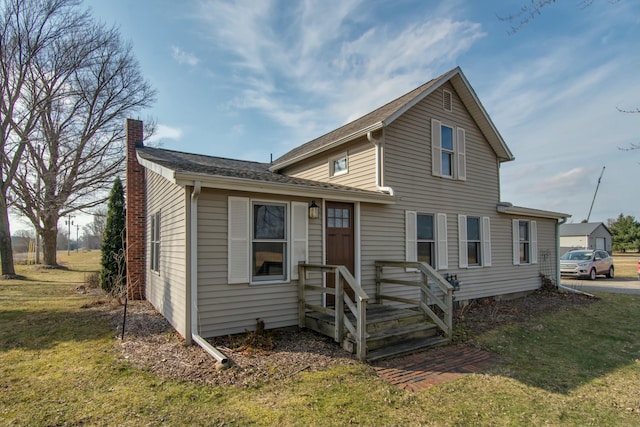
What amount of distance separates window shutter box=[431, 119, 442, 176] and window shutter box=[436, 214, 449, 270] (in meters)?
1.31

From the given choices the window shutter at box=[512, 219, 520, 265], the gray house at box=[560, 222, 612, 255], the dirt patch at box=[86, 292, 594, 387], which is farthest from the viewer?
the gray house at box=[560, 222, 612, 255]

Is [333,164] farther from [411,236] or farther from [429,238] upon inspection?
[429,238]

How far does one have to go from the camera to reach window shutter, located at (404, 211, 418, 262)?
28.8 ft

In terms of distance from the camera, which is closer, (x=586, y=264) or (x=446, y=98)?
(x=446, y=98)

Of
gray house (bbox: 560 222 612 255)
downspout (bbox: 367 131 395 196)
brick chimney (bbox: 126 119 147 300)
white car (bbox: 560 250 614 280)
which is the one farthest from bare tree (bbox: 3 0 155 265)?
gray house (bbox: 560 222 612 255)

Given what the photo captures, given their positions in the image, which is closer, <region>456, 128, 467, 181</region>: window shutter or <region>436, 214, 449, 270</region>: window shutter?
<region>436, 214, 449, 270</region>: window shutter

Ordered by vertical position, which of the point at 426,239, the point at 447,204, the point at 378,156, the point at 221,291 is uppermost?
the point at 378,156

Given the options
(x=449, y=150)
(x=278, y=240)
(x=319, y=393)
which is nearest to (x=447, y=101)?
(x=449, y=150)

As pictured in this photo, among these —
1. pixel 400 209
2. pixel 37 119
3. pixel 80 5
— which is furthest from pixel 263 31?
pixel 37 119

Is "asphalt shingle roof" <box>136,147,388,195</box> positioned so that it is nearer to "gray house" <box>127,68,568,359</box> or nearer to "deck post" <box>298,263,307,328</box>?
"gray house" <box>127,68,568,359</box>

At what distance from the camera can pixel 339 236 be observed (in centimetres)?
748

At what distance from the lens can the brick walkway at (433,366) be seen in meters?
4.65

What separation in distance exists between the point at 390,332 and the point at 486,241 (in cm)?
646

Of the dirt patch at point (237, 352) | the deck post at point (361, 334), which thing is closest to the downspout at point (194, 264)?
the dirt patch at point (237, 352)
